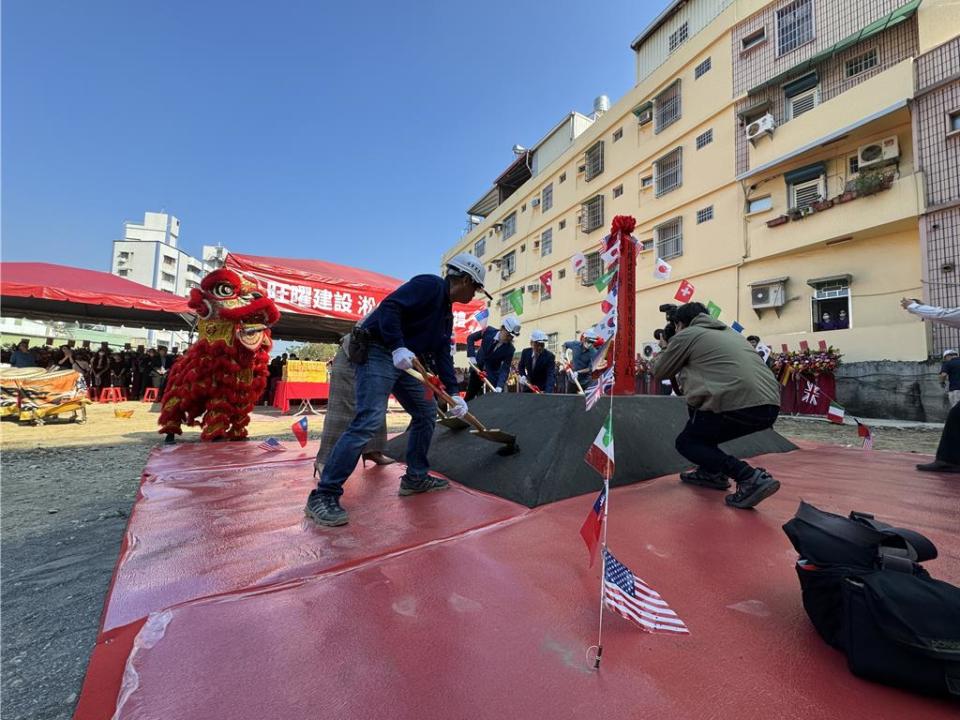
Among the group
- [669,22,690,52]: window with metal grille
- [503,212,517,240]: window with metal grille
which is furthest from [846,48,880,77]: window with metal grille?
[503,212,517,240]: window with metal grille

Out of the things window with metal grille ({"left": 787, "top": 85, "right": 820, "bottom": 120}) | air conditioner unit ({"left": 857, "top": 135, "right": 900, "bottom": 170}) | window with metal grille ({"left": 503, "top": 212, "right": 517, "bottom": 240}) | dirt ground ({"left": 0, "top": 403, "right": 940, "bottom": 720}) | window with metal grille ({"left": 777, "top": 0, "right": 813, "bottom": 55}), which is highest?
window with metal grille ({"left": 777, "top": 0, "right": 813, "bottom": 55})

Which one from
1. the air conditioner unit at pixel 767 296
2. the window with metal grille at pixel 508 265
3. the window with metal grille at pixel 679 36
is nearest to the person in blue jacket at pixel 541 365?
the air conditioner unit at pixel 767 296

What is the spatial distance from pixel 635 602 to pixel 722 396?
1481 mm

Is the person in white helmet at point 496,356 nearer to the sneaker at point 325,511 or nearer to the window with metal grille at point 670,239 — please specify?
the sneaker at point 325,511

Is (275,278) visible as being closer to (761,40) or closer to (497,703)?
(497,703)

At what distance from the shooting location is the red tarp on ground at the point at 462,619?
0.97 meters

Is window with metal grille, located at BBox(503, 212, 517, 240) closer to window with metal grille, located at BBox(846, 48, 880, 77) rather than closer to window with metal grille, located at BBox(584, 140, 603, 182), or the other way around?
window with metal grille, located at BBox(584, 140, 603, 182)

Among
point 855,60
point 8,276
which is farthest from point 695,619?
point 855,60

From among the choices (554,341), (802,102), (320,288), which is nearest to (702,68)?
(802,102)

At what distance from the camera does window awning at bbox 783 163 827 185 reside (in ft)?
34.4

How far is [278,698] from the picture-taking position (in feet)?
3.22

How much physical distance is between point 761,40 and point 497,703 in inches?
644

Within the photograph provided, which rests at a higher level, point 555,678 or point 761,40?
point 761,40

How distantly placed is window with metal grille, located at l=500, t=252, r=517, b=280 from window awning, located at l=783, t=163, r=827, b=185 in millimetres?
13412
